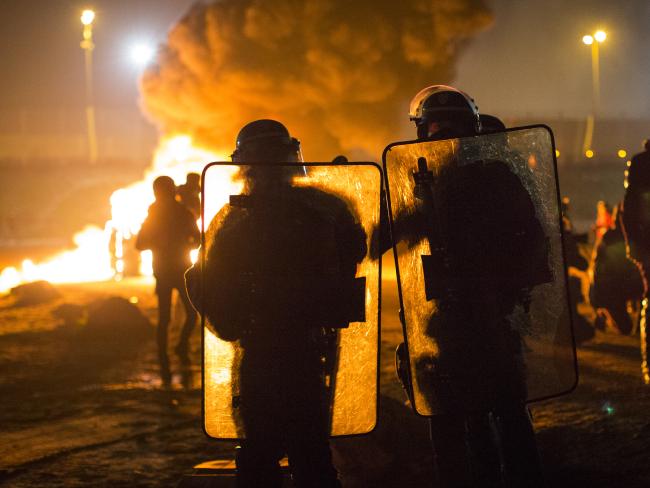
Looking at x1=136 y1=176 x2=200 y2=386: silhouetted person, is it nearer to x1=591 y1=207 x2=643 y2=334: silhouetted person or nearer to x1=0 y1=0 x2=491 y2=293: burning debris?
x1=591 y1=207 x2=643 y2=334: silhouetted person

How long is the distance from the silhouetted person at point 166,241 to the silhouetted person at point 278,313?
17.1 ft

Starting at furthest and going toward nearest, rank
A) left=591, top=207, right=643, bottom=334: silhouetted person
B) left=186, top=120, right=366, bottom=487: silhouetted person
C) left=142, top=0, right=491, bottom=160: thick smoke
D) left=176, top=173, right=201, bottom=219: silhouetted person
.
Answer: left=142, top=0, right=491, bottom=160: thick smoke < left=176, top=173, right=201, bottom=219: silhouetted person < left=591, top=207, right=643, bottom=334: silhouetted person < left=186, top=120, right=366, bottom=487: silhouetted person

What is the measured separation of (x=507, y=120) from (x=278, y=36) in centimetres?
4708

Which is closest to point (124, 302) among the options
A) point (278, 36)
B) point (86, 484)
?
point (86, 484)

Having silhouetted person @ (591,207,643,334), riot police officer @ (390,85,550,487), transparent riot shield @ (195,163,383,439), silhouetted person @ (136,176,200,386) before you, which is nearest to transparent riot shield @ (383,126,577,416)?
riot police officer @ (390,85,550,487)

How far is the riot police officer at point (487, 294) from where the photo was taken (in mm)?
3109

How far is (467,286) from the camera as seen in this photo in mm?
3113

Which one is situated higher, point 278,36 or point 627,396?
point 278,36

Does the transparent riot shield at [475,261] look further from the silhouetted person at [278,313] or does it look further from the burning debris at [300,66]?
the burning debris at [300,66]

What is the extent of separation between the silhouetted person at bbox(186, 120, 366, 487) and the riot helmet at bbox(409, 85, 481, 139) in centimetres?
73

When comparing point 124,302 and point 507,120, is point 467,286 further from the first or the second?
point 507,120

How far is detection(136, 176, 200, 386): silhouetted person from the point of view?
321 inches

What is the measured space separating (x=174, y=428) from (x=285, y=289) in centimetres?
313

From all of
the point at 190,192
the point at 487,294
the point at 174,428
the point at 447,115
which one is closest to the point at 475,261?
the point at 487,294
